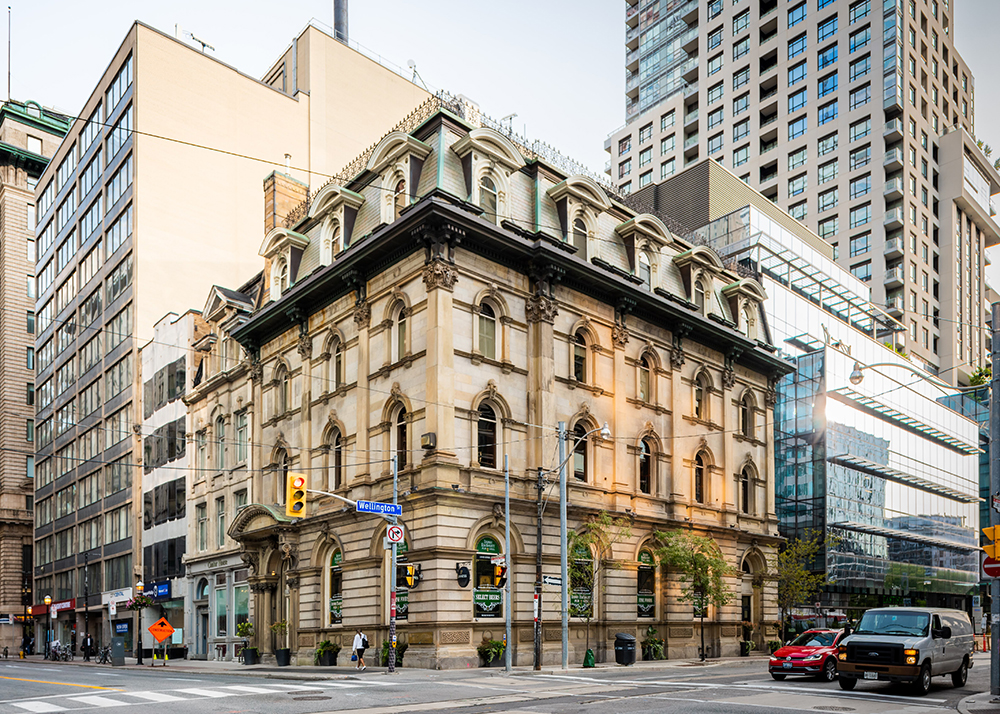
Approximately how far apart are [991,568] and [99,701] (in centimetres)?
2023

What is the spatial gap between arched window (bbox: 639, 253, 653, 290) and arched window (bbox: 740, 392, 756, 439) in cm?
992

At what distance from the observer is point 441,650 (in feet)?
105

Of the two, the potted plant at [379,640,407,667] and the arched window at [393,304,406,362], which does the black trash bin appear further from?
the arched window at [393,304,406,362]

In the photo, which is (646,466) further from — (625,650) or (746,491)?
(746,491)

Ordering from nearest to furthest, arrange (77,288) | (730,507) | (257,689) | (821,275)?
(257,689) < (730,507) < (821,275) < (77,288)

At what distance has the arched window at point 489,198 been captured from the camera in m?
37.1

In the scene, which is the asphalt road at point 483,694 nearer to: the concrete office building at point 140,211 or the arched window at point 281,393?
the arched window at point 281,393

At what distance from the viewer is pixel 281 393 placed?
146ft

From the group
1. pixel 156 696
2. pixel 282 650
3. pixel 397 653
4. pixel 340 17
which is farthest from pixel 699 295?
pixel 340 17

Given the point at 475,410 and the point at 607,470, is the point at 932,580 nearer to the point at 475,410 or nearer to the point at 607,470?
the point at 607,470

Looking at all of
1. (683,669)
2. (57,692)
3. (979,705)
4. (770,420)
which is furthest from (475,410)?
(770,420)

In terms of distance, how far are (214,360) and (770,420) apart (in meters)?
31.2

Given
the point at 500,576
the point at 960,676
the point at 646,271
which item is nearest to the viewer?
the point at 960,676

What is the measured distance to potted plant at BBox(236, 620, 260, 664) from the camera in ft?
137
